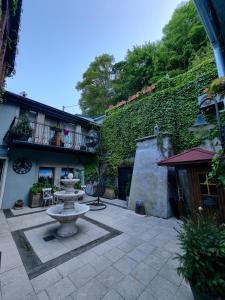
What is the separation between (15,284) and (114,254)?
70.3 inches

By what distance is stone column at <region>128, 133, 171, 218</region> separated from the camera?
5.54 m

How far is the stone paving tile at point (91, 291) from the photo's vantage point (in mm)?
1962

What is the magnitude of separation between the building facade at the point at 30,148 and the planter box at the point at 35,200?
575mm

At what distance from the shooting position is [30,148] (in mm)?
7609

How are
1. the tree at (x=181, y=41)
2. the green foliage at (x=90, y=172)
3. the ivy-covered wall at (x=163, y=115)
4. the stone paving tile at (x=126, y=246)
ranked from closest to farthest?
the stone paving tile at (x=126, y=246), the ivy-covered wall at (x=163, y=115), the tree at (x=181, y=41), the green foliage at (x=90, y=172)

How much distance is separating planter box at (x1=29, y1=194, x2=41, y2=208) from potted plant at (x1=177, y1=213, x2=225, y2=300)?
7166mm

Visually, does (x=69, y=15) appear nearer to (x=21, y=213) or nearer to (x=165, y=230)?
(x=21, y=213)

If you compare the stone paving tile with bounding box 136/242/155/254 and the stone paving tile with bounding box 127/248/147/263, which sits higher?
the stone paving tile with bounding box 136/242/155/254

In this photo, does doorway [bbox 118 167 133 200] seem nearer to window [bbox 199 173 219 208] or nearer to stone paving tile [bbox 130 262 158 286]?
window [bbox 199 173 219 208]

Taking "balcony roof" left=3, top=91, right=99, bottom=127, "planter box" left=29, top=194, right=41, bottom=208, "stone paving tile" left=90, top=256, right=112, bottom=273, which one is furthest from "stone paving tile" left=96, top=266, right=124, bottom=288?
"balcony roof" left=3, top=91, right=99, bottom=127

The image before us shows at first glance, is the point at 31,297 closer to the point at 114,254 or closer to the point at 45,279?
the point at 45,279

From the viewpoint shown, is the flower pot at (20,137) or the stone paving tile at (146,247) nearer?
the stone paving tile at (146,247)

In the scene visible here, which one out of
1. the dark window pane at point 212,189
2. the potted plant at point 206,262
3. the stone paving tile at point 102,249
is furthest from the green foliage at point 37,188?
the dark window pane at point 212,189

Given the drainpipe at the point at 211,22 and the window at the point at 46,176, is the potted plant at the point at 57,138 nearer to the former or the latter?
the window at the point at 46,176
